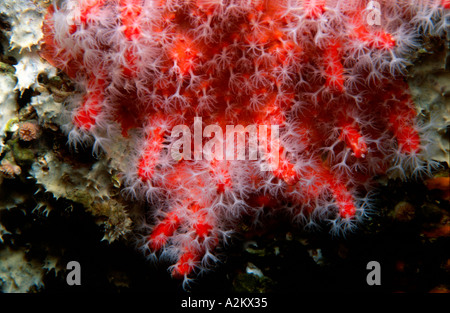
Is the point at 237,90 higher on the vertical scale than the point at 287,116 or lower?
higher

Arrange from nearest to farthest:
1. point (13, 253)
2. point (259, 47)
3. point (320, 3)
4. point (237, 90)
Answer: point (320, 3) → point (259, 47) → point (237, 90) → point (13, 253)

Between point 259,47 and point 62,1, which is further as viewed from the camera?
point 62,1

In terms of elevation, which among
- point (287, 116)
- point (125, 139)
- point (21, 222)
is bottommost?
point (21, 222)

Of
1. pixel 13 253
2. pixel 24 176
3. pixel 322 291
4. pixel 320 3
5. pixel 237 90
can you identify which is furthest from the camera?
pixel 13 253

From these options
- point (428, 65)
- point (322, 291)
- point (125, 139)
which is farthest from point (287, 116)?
point (322, 291)

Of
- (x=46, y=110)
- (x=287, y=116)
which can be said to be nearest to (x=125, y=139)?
(x=46, y=110)

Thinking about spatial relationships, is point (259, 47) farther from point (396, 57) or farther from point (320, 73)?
point (396, 57)

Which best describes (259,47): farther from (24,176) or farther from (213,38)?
(24,176)
